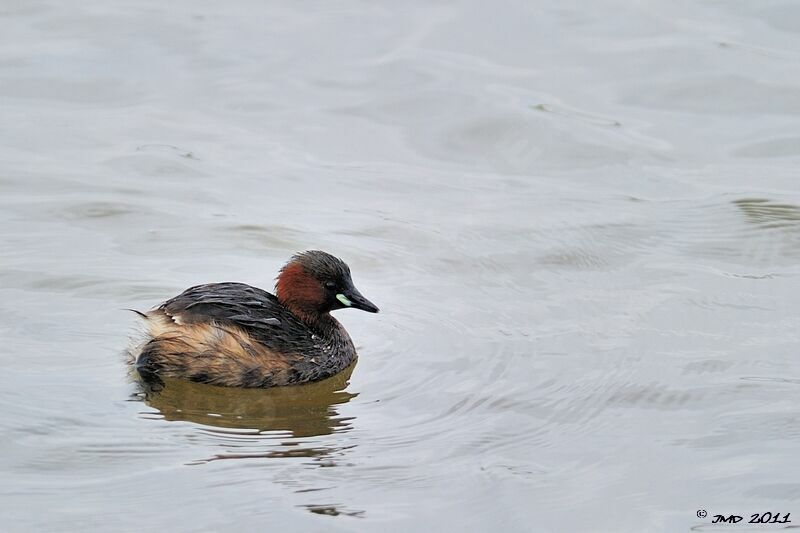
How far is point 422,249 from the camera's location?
877 centimetres

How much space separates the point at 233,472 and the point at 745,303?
3.55m

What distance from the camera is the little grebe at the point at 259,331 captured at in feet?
23.0

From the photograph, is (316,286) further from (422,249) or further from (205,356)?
(422,249)

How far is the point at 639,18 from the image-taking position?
510 inches

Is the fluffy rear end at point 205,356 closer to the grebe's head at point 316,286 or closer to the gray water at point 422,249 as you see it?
the gray water at point 422,249

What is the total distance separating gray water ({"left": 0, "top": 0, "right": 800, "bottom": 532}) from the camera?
574 centimetres

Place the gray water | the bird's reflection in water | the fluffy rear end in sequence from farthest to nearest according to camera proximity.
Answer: the fluffy rear end → the bird's reflection in water → the gray water

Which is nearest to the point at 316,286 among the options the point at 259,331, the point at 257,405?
the point at 259,331

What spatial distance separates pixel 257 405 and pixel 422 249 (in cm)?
232

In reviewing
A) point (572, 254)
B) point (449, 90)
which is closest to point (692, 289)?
point (572, 254)

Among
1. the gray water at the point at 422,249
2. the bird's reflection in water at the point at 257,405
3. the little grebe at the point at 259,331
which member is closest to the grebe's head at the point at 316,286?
the little grebe at the point at 259,331

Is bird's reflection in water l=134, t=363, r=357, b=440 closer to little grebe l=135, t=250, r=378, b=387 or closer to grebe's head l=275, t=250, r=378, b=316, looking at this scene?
little grebe l=135, t=250, r=378, b=387

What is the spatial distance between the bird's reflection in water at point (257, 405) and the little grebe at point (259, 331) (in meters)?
0.07

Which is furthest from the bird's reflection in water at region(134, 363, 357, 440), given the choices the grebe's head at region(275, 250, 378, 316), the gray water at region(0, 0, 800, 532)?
the grebe's head at region(275, 250, 378, 316)
